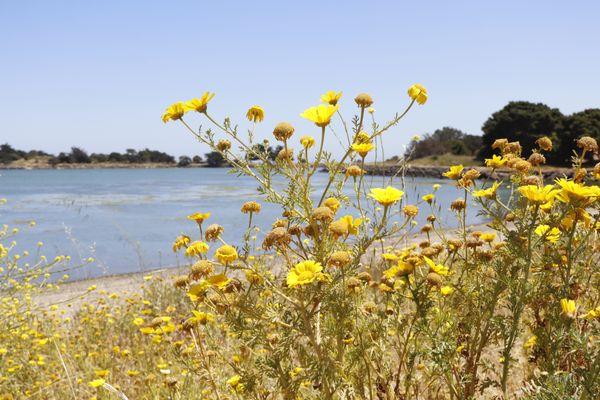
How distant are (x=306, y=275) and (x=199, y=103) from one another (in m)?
0.90

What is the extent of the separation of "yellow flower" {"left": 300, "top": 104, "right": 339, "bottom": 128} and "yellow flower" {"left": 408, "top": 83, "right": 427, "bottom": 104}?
379 mm

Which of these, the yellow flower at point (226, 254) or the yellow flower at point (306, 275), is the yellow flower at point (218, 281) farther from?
the yellow flower at point (306, 275)

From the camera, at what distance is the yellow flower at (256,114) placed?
211 cm

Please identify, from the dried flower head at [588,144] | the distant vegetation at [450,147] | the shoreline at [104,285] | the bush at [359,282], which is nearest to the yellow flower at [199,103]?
the bush at [359,282]

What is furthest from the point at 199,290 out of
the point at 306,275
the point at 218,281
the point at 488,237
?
the point at 488,237

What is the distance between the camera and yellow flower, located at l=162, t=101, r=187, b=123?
2086mm

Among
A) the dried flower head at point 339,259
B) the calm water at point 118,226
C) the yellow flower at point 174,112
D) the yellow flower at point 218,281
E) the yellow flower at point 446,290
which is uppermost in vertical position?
the yellow flower at point 174,112

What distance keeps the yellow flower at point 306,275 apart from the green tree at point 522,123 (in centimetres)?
4174

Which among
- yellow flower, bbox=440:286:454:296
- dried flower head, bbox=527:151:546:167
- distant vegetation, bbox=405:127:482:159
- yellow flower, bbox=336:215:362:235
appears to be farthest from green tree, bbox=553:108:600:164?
yellow flower, bbox=336:215:362:235

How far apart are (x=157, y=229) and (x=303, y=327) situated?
1745 cm

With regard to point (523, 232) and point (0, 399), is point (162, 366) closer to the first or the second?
point (0, 399)

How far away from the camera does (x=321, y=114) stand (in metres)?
1.91

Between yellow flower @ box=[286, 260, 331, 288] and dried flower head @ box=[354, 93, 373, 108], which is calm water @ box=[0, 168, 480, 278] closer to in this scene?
dried flower head @ box=[354, 93, 373, 108]

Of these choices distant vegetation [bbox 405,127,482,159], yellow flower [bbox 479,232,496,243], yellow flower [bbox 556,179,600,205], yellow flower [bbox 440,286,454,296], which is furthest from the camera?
distant vegetation [bbox 405,127,482,159]
